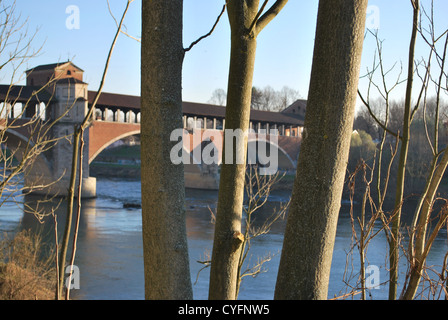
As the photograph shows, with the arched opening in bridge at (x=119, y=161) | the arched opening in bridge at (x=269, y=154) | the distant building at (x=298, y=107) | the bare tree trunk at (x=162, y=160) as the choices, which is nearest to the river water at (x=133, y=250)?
the bare tree trunk at (x=162, y=160)

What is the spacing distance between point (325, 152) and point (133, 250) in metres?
12.2

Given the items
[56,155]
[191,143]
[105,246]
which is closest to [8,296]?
[105,246]

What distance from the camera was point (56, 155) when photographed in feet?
76.9

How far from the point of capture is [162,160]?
4.89 feet

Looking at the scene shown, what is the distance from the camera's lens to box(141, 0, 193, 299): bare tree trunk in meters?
1.49

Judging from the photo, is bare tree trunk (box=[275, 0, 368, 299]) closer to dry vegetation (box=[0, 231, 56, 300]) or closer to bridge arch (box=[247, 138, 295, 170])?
dry vegetation (box=[0, 231, 56, 300])

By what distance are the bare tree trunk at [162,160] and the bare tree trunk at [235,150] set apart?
231 mm

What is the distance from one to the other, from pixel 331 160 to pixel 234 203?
57 centimetres

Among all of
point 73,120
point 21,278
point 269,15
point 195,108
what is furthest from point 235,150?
point 195,108

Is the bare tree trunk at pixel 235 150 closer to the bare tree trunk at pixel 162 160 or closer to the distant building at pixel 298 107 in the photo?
the bare tree trunk at pixel 162 160

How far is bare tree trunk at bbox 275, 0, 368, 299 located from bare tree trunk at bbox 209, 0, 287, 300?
0.44 meters

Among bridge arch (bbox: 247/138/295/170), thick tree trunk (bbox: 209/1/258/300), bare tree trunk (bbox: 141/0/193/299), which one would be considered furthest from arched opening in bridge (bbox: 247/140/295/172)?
bare tree trunk (bbox: 141/0/193/299)

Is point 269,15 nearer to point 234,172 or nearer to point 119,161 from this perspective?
point 234,172

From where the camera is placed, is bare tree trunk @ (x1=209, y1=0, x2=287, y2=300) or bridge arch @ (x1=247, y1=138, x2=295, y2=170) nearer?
bare tree trunk @ (x1=209, y1=0, x2=287, y2=300)
